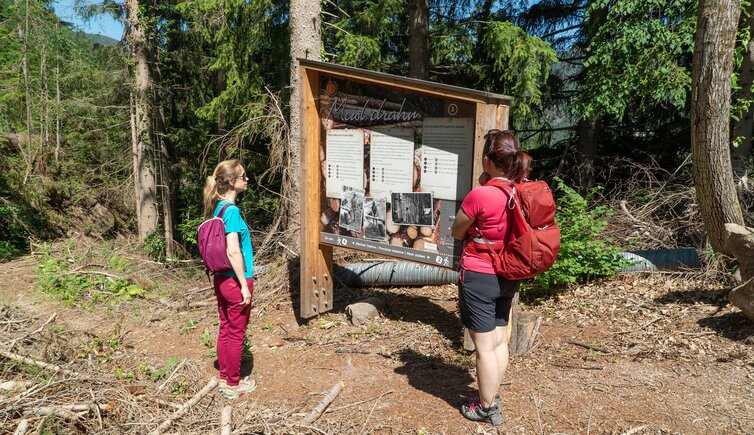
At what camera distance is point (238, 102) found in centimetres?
1102

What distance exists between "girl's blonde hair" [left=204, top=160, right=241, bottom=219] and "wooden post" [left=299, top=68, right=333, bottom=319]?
1379 millimetres

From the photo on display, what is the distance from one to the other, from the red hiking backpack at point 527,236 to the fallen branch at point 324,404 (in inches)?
63.3

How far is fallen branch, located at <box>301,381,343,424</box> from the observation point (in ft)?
11.4

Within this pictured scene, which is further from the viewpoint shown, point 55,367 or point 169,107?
point 169,107

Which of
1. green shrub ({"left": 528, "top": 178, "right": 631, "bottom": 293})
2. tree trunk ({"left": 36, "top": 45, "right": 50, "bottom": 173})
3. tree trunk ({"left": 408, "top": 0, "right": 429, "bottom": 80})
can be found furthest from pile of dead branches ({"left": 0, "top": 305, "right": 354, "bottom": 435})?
tree trunk ({"left": 36, "top": 45, "right": 50, "bottom": 173})

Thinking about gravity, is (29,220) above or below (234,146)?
below

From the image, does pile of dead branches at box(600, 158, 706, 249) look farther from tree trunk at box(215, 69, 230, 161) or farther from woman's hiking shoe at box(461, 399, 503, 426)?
tree trunk at box(215, 69, 230, 161)

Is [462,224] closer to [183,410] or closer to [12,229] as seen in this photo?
[183,410]

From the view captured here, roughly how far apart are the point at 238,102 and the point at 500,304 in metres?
9.14

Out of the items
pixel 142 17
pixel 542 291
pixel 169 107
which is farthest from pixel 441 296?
pixel 169 107

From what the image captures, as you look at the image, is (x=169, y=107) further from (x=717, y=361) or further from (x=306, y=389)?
(x=717, y=361)

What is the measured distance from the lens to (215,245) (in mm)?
3641

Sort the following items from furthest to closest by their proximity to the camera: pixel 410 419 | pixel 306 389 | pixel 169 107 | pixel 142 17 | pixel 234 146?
pixel 169 107 → pixel 142 17 → pixel 234 146 → pixel 306 389 → pixel 410 419

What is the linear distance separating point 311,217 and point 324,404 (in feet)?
6.77
